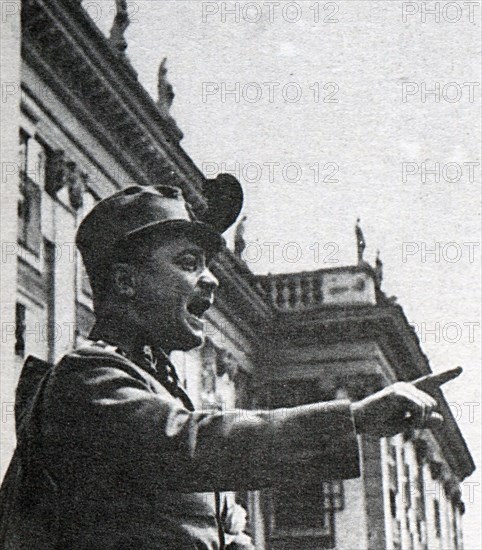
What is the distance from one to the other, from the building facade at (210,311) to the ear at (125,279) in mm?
510

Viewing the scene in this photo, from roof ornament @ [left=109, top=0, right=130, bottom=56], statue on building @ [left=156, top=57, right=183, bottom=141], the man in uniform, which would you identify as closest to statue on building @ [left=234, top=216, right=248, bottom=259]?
statue on building @ [left=156, top=57, right=183, bottom=141]

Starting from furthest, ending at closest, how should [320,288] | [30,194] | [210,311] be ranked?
1. [320,288]
2. [210,311]
3. [30,194]

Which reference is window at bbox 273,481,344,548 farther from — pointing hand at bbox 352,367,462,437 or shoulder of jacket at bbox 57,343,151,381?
pointing hand at bbox 352,367,462,437

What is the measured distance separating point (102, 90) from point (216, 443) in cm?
1400

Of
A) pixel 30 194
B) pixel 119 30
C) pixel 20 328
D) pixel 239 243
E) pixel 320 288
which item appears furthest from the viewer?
pixel 320 288

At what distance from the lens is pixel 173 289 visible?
2.46m

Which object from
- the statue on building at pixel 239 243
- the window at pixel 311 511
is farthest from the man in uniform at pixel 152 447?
the window at pixel 311 511

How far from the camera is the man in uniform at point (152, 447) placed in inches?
86.7

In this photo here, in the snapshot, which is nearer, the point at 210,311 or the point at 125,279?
the point at 125,279

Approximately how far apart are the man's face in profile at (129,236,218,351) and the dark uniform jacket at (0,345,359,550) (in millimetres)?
171

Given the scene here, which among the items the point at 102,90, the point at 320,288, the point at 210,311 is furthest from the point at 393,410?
the point at 320,288

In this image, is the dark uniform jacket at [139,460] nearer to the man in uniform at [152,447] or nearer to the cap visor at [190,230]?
the man in uniform at [152,447]

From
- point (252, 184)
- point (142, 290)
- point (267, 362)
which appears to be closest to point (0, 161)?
point (252, 184)

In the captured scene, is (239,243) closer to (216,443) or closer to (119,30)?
(119,30)
